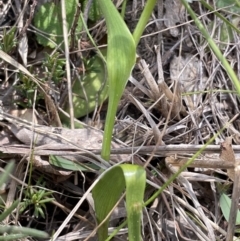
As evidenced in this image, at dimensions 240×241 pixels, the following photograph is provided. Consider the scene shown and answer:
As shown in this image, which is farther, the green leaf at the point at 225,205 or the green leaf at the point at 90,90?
the green leaf at the point at 90,90

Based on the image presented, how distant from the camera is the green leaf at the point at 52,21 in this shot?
124 centimetres

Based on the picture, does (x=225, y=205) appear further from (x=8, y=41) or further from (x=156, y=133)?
(x=8, y=41)

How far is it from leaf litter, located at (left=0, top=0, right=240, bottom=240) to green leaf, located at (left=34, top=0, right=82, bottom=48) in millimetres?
37

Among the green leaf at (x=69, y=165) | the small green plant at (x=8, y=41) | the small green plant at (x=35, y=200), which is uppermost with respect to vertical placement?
the small green plant at (x=8, y=41)

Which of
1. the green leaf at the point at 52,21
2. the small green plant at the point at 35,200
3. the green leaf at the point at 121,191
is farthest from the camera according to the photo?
the green leaf at the point at 52,21

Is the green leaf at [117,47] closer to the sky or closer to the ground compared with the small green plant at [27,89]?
closer to the sky

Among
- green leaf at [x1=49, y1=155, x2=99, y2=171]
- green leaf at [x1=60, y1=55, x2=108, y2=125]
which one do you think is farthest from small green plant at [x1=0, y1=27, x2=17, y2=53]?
green leaf at [x1=49, y1=155, x2=99, y2=171]

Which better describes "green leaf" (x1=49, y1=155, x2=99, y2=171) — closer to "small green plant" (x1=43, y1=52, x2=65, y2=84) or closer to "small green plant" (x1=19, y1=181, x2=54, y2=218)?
"small green plant" (x1=19, y1=181, x2=54, y2=218)

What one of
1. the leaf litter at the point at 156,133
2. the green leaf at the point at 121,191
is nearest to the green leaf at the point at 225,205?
the leaf litter at the point at 156,133

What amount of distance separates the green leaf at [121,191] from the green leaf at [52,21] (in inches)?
19.5

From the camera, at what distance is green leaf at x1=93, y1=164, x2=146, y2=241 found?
785mm

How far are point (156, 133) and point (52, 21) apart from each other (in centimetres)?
44

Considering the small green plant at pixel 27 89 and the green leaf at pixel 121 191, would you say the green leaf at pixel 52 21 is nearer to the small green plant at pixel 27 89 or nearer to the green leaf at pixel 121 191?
the small green plant at pixel 27 89

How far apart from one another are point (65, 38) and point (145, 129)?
0.31 metres
